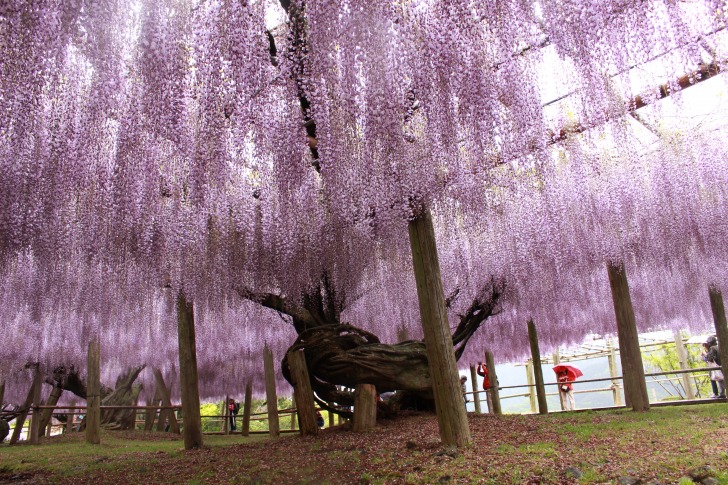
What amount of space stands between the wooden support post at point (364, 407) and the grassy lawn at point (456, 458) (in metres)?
0.31

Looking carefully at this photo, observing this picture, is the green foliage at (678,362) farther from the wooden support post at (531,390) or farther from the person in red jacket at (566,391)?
the person in red jacket at (566,391)

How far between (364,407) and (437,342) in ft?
8.82

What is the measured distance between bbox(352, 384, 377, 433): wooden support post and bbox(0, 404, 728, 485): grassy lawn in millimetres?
309

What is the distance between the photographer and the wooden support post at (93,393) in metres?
10.2

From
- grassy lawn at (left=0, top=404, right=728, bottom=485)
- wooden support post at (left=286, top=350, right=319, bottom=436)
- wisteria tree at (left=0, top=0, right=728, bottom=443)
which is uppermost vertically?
wisteria tree at (left=0, top=0, right=728, bottom=443)

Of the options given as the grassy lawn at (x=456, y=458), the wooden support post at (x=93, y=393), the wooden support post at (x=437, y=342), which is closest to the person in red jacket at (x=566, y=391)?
the grassy lawn at (x=456, y=458)

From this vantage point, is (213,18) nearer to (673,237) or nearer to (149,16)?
(149,16)

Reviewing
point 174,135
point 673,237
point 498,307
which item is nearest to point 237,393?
point 498,307

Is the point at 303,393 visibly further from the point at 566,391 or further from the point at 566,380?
the point at 566,391

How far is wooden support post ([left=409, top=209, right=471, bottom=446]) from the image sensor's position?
17.4 ft

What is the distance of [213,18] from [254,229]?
157 inches

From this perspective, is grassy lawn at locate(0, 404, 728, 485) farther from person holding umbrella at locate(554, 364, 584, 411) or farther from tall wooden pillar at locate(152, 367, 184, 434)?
tall wooden pillar at locate(152, 367, 184, 434)

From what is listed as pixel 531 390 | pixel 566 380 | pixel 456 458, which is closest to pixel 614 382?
pixel 531 390

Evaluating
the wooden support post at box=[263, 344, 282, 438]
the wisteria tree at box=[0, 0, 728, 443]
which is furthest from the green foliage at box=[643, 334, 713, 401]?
the wooden support post at box=[263, 344, 282, 438]
